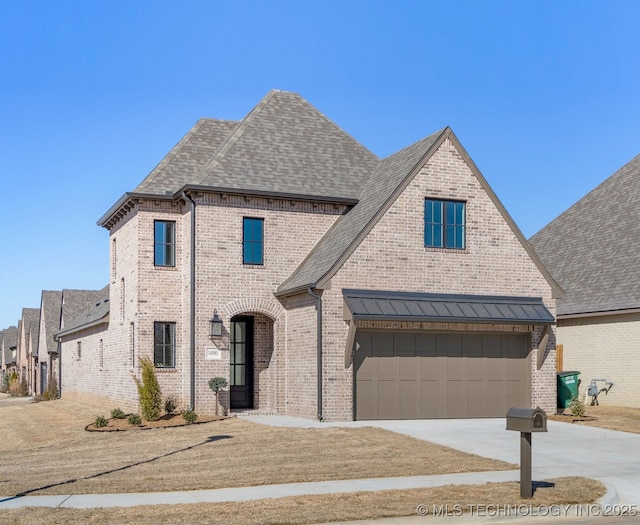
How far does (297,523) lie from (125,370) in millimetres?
18775

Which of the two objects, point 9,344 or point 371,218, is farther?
point 9,344

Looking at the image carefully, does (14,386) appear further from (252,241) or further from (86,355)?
(252,241)

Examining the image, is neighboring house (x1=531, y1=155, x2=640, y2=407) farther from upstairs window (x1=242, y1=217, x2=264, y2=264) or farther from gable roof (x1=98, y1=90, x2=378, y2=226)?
upstairs window (x1=242, y1=217, x2=264, y2=264)

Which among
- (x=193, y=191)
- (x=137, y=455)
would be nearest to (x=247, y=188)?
(x=193, y=191)

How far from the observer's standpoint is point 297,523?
11055 mm

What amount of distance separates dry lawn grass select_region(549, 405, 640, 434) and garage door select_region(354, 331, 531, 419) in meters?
1.69

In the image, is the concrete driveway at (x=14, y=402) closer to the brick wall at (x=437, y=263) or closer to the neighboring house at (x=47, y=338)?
the neighboring house at (x=47, y=338)

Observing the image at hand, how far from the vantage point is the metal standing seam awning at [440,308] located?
2352cm

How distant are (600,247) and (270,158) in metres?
13.8

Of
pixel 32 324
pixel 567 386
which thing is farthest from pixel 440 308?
pixel 32 324

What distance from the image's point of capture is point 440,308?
24.5 meters

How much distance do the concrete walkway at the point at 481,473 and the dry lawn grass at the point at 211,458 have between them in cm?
55

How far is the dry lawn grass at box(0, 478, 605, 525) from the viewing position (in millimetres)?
11188

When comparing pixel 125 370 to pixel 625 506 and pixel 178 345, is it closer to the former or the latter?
pixel 178 345
